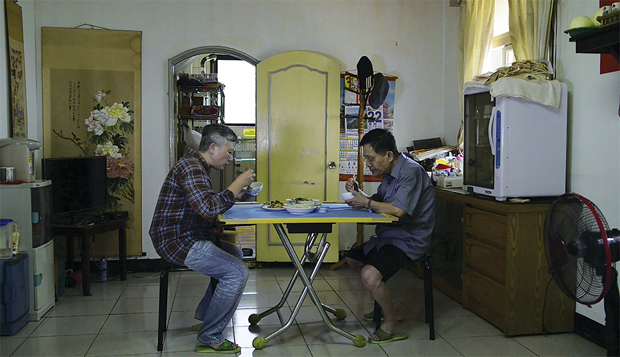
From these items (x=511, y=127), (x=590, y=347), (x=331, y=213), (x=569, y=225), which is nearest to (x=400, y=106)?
(x=511, y=127)

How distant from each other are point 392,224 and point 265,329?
3.81 ft

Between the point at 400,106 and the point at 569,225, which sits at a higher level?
the point at 400,106

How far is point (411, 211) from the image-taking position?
3410 mm

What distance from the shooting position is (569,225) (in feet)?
7.45

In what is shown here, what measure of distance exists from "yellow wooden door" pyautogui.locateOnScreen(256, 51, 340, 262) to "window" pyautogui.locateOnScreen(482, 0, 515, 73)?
1527 millimetres

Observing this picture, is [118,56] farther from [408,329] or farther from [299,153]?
[408,329]

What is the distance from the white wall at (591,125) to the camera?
3.28 meters

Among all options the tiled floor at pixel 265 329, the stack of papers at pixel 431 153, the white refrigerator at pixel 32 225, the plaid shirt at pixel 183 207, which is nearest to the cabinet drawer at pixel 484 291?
the tiled floor at pixel 265 329

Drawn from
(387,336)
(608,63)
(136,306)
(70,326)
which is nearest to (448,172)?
(608,63)

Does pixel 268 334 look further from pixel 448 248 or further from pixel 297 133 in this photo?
pixel 297 133

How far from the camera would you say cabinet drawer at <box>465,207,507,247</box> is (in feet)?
11.7

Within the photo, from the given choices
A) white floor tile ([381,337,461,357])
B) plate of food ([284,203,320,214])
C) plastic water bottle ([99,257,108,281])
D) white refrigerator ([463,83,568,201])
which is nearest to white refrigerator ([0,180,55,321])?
plastic water bottle ([99,257,108,281])

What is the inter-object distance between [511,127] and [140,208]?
3658 mm

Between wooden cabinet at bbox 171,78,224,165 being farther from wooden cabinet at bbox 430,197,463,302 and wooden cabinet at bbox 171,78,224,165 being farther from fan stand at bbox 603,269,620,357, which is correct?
fan stand at bbox 603,269,620,357
